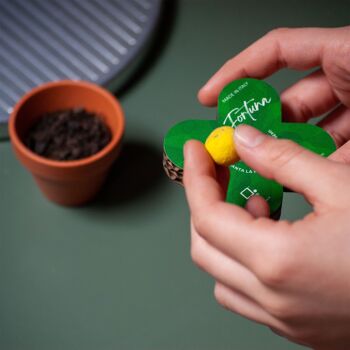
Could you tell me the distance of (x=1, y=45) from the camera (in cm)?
86

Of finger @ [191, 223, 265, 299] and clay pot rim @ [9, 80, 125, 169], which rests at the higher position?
finger @ [191, 223, 265, 299]

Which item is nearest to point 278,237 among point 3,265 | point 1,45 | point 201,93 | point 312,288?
point 312,288

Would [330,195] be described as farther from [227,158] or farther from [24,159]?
[24,159]

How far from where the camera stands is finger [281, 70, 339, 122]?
723mm

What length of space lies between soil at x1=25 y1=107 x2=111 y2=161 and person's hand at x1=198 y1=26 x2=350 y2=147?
151mm

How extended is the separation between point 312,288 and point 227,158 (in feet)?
0.49

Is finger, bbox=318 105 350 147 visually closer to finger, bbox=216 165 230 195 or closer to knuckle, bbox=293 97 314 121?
knuckle, bbox=293 97 314 121

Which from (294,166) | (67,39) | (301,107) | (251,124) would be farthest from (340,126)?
(67,39)

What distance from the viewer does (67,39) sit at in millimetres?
876

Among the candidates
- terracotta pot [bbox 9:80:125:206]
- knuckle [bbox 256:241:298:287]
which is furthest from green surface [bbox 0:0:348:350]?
knuckle [bbox 256:241:298:287]

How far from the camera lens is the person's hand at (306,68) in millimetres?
667

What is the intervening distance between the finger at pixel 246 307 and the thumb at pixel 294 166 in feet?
0.39

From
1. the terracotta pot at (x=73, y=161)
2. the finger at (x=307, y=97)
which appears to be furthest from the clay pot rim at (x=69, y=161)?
the finger at (x=307, y=97)

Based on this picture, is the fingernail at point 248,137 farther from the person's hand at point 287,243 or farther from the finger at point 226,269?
the finger at point 226,269
